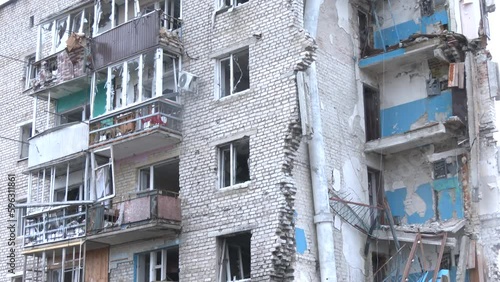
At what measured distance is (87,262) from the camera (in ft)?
80.4

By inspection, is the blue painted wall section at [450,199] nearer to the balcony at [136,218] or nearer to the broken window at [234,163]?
the broken window at [234,163]

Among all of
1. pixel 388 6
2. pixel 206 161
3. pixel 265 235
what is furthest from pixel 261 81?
pixel 388 6

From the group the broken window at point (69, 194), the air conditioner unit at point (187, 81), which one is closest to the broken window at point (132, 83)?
the air conditioner unit at point (187, 81)

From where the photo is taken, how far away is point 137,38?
78.2ft

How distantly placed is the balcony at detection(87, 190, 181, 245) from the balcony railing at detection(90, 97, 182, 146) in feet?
5.95

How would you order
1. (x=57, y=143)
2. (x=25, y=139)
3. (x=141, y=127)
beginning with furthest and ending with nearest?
(x=25, y=139) < (x=57, y=143) < (x=141, y=127)

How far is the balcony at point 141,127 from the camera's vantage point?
22.6 metres

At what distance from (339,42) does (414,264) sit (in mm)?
6619

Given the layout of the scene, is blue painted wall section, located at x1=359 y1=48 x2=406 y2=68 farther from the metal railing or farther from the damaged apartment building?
the metal railing

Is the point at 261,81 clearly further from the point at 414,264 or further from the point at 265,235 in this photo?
the point at 414,264

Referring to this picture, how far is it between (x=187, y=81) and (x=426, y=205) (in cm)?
745

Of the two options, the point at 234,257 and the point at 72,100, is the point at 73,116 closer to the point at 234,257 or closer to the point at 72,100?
the point at 72,100

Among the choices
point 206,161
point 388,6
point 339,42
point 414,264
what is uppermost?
point 388,6

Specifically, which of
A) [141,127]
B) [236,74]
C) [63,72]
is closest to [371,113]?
[236,74]
